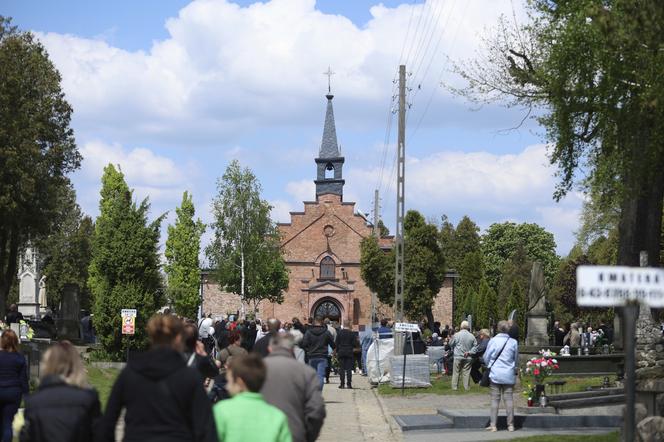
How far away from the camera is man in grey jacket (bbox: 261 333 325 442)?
9461 mm

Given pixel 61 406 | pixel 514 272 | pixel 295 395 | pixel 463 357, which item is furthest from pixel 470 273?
pixel 61 406

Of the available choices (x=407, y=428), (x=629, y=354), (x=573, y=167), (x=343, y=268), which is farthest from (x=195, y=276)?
(x=629, y=354)

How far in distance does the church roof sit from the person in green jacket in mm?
90777

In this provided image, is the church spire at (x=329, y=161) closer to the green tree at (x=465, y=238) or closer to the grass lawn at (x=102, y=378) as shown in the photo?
the green tree at (x=465, y=238)

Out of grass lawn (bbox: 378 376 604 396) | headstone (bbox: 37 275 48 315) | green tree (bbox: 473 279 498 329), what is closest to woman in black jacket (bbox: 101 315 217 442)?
grass lawn (bbox: 378 376 604 396)

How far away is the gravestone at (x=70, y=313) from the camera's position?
41.2 metres

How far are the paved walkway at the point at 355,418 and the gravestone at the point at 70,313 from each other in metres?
14.1

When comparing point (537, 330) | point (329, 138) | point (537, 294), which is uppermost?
point (329, 138)

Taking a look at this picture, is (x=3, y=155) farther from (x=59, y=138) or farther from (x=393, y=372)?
(x=393, y=372)

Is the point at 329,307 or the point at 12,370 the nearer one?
the point at 12,370

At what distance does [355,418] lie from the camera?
20969mm

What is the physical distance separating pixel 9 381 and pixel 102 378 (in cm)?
1481

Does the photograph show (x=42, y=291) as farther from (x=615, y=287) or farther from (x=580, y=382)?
(x=615, y=287)

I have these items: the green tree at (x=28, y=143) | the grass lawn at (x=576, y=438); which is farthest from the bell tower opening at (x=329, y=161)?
the grass lawn at (x=576, y=438)
